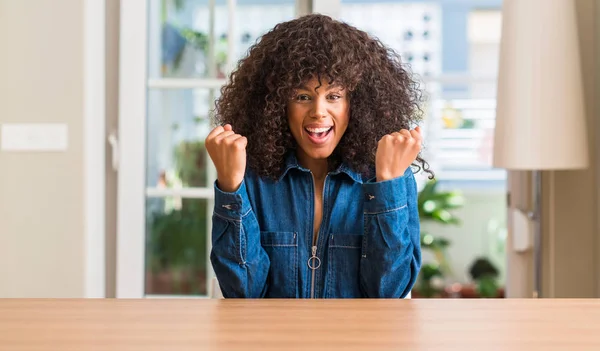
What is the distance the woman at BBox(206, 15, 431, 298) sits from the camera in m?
1.33

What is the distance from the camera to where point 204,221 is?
2.76 meters

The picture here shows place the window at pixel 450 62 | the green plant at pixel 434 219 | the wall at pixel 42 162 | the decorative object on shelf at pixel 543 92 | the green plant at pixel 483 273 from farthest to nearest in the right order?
the window at pixel 450 62, the green plant at pixel 483 273, the green plant at pixel 434 219, the wall at pixel 42 162, the decorative object on shelf at pixel 543 92

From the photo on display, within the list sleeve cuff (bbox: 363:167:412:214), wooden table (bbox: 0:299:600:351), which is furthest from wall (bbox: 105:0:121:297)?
wooden table (bbox: 0:299:600:351)

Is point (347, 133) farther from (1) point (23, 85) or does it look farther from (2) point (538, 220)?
(1) point (23, 85)

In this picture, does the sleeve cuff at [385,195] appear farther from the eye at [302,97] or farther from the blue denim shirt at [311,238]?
the eye at [302,97]

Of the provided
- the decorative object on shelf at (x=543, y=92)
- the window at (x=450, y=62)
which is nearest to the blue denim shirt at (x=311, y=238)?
the decorative object on shelf at (x=543, y=92)

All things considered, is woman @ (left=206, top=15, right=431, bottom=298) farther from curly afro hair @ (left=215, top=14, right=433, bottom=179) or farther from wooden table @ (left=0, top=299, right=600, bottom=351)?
wooden table @ (left=0, top=299, right=600, bottom=351)

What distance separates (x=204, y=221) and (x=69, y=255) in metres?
0.48

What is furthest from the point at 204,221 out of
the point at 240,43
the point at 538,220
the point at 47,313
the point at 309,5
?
the point at 47,313

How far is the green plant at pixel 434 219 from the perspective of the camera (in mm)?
4625

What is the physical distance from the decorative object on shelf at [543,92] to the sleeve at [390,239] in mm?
Result: 948

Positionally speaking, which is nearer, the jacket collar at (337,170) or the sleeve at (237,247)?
the sleeve at (237,247)

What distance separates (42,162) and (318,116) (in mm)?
1434

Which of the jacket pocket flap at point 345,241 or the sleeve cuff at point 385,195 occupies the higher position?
the sleeve cuff at point 385,195
